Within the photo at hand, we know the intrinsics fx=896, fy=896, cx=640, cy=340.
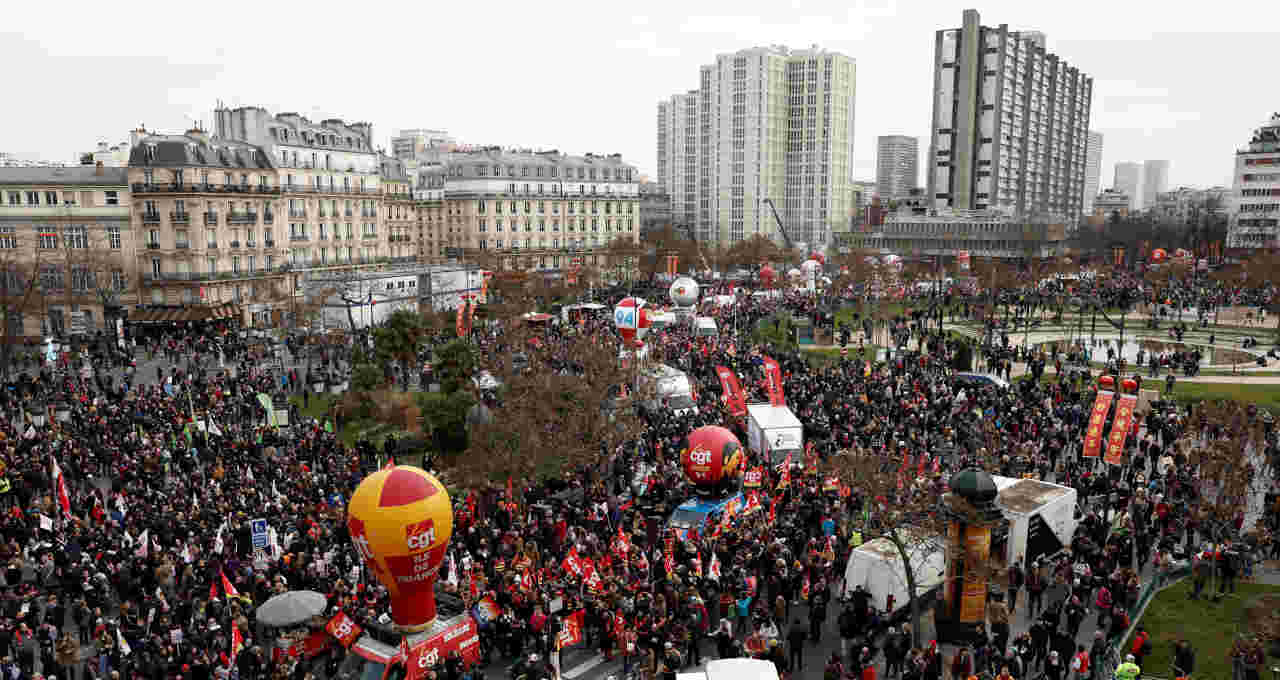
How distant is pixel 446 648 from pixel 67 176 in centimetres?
5983

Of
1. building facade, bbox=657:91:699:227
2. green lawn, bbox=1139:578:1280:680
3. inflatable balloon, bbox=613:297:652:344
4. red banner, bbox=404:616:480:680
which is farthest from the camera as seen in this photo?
building facade, bbox=657:91:699:227

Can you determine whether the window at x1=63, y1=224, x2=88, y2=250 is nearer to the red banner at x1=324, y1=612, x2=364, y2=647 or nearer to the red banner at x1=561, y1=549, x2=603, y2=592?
the red banner at x1=324, y1=612, x2=364, y2=647

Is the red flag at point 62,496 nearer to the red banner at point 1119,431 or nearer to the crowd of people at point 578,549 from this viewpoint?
the crowd of people at point 578,549

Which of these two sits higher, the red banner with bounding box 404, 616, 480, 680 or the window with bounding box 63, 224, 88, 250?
the window with bounding box 63, 224, 88, 250

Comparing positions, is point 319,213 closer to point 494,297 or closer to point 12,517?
point 494,297

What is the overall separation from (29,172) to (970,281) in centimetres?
7397

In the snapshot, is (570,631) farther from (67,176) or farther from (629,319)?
(67,176)

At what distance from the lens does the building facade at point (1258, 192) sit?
11188cm

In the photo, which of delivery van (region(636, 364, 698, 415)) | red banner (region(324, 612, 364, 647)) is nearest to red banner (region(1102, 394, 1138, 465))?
delivery van (region(636, 364, 698, 415))

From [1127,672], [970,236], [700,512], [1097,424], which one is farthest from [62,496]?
[970,236]

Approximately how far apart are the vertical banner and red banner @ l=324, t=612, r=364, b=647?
42.4ft

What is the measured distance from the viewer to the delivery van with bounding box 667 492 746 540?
79.8 ft

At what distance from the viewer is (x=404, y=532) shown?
17109mm

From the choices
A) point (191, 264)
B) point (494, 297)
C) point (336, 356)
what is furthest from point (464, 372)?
point (494, 297)
